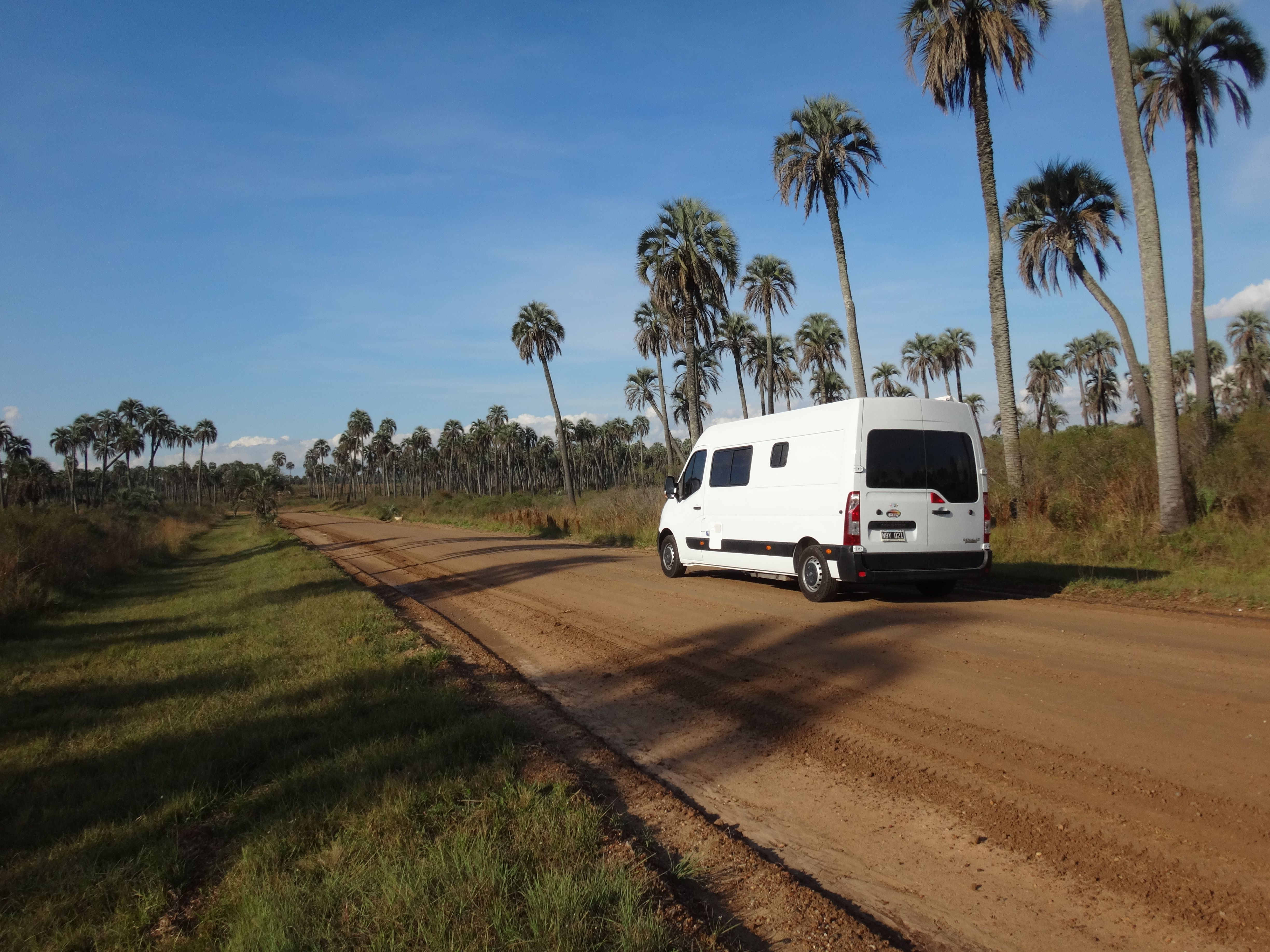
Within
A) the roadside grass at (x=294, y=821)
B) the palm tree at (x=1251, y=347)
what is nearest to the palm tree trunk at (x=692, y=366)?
the roadside grass at (x=294, y=821)

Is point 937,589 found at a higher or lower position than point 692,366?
lower

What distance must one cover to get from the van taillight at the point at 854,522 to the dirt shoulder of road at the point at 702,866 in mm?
4708

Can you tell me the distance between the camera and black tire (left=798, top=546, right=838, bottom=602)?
9680 mm

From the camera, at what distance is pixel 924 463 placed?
380 inches

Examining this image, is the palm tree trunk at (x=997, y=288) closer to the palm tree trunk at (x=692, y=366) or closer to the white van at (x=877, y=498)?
the white van at (x=877, y=498)

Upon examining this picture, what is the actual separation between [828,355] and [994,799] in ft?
151

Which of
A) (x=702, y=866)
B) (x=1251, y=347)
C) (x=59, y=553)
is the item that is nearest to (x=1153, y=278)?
(x=702, y=866)

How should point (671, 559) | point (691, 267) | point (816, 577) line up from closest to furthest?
point (816, 577) < point (671, 559) < point (691, 267)

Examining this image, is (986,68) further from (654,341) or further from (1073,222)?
(654,341)

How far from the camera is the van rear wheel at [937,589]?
404 inches

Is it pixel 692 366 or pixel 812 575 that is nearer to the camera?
pixel 812 575

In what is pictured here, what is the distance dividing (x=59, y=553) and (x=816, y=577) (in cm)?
1681

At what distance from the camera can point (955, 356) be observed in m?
59.8

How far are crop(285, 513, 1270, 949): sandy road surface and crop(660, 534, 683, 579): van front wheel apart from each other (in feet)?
11.7
